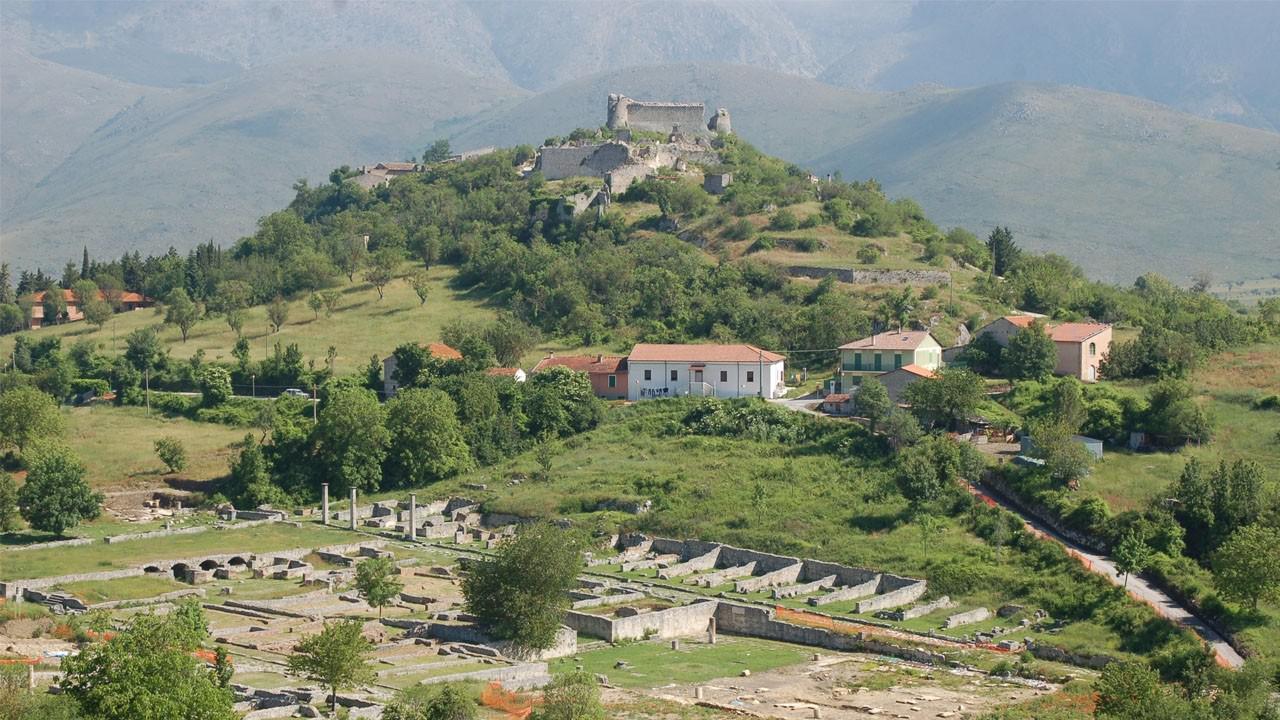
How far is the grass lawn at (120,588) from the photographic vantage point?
53406 mm

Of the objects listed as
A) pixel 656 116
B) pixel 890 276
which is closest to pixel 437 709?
pixel 890 276

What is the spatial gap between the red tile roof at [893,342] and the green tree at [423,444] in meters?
17.1

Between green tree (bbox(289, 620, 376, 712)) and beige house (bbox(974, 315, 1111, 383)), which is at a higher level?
beige house (bbox(974, 315, 1111, 383))

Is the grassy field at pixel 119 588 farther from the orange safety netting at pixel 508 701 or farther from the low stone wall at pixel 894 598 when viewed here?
the low stone wall at pixel 894 598

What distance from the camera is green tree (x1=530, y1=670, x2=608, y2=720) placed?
37.9m

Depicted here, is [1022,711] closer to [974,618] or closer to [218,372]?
[974,618]

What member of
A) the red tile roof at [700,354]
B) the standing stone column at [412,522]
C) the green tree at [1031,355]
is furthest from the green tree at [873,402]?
the standing stone column at [412,522]

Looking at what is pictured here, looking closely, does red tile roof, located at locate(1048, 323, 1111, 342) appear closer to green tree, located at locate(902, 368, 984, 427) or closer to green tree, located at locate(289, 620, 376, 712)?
green tree, located at locate(902, 368, 984, 427)

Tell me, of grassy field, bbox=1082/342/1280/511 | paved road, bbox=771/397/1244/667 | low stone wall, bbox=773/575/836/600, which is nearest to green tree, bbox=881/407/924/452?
paved road, bbox=771/397/1244/667

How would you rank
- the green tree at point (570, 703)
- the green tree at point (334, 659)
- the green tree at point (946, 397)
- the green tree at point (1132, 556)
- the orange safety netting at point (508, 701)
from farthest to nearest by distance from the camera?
the green tree at point (946, 397) < the green tree at point (1132, 556) < the orange safety netting at point (508, 701) < the green tree at point (334, 659) < the green tree at point (570, 703)

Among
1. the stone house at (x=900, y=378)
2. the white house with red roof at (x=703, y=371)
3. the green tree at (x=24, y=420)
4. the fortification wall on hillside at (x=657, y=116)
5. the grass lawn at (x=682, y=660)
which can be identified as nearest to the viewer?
the grass lawn at (x=682, y=660)

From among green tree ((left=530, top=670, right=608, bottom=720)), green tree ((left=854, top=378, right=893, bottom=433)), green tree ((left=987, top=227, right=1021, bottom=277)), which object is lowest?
green tree ((left=530, top=670, right=608, bottom=720))

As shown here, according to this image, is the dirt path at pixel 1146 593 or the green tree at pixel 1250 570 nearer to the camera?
the dirt path at pixel 1146 593

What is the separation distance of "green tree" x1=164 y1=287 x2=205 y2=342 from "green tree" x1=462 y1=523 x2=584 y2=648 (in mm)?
49123
